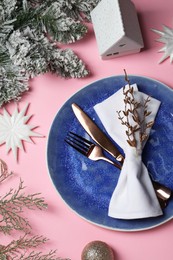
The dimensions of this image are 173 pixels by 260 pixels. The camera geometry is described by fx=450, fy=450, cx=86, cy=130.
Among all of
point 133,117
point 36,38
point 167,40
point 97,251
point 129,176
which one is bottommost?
point 97,251

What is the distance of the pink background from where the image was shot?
3.48ft

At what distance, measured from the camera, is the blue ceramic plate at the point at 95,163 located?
1.05 meters

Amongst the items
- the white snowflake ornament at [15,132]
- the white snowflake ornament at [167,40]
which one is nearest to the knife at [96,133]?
the white snowflake ornament at [15,132]

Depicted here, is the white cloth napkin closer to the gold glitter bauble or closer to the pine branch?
the gold glitter bauble

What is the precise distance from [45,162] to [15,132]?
0.34 ft

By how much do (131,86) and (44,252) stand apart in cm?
45

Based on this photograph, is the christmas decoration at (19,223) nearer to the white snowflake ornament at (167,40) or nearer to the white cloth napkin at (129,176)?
the white cloth napkin at (129,176)

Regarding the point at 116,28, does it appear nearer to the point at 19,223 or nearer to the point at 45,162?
the point at 45,162

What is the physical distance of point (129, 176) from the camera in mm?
1005

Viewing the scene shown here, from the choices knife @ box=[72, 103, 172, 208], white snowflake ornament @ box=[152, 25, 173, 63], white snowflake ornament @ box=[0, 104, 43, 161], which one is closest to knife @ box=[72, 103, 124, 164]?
knife @ box=[72, 103, 172, 208]

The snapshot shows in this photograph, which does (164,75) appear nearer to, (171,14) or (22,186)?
(171,14)

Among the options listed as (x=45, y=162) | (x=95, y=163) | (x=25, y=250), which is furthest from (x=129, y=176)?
(x=25, y=250)

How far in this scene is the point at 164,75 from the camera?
3.58ft

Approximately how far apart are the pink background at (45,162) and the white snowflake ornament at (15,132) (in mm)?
16
